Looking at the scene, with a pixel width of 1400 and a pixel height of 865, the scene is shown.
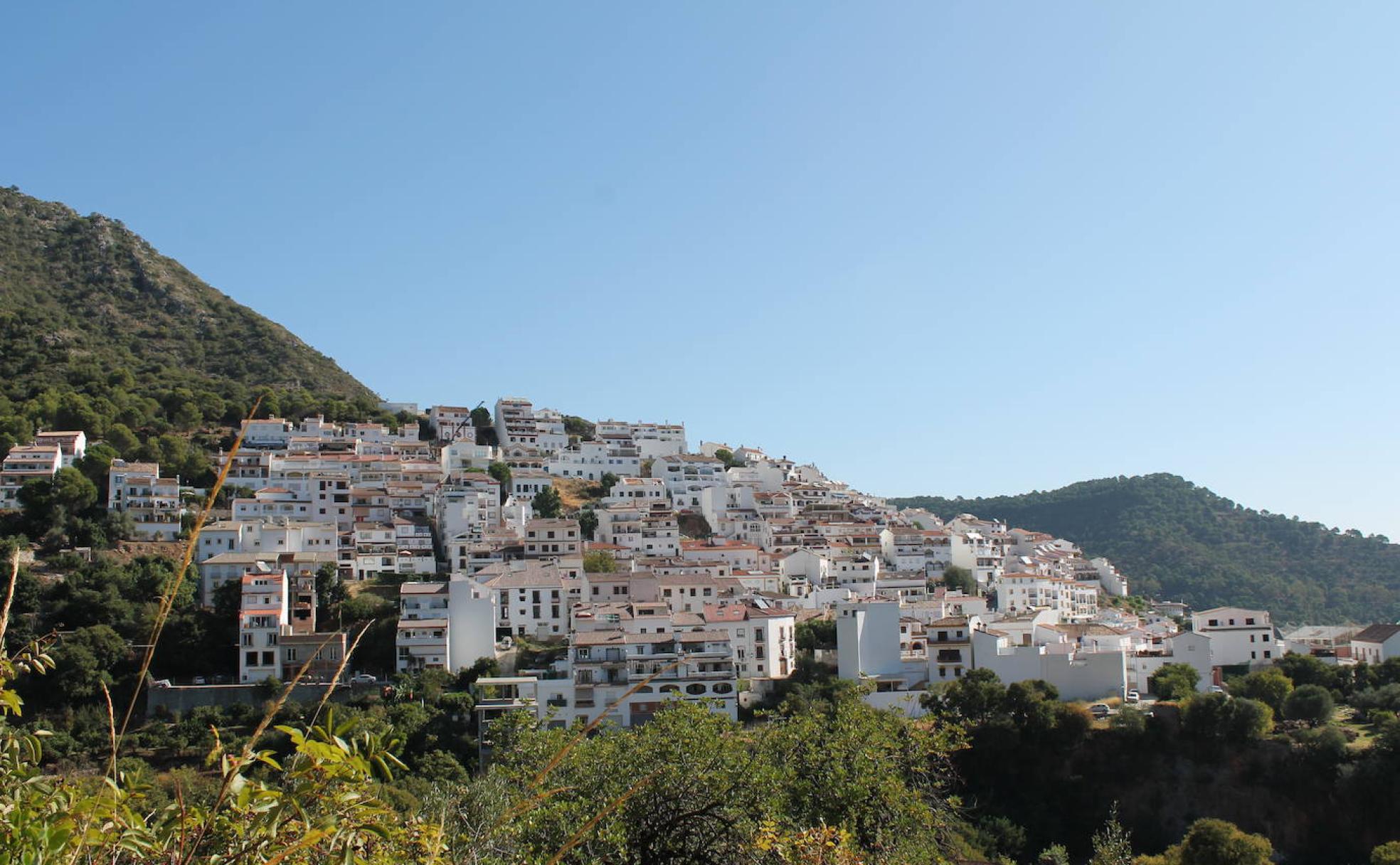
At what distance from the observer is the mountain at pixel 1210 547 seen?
263 feet

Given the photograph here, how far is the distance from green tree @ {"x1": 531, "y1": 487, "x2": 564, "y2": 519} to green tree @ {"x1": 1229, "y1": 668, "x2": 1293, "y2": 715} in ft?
94.5

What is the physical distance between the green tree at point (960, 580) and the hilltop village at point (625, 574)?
0.12 m

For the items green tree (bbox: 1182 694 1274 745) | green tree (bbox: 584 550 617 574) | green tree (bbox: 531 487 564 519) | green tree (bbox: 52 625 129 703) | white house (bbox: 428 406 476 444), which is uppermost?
white house (bbox: 428 406 476 444)

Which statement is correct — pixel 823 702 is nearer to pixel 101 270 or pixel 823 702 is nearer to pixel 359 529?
pixel 359 529

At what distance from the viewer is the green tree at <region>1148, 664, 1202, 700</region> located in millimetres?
33219

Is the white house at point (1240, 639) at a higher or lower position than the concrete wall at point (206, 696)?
higher

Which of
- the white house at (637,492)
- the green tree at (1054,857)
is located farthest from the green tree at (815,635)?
the white house at (637,492)

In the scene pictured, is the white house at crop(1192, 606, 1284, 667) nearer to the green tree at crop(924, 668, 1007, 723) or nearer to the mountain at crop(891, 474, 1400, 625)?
the green tree at crop(924, 668, 1007, 723)

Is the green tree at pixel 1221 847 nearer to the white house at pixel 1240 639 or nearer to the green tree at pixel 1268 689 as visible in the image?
the green tree at pixel 1268 689

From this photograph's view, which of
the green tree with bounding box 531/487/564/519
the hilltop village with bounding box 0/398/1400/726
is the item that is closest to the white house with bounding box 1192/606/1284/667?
the hilltop village with bounding box 0/398/1400/726

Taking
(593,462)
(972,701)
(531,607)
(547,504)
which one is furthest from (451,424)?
(972,701)

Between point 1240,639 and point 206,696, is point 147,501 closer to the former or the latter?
point 206,696

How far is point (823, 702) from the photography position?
2617 centimetres

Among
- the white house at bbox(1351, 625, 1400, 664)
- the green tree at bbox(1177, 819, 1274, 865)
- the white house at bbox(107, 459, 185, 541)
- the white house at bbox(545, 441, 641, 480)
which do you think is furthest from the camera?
the white house at bbox(545, 441, 641, 480)
